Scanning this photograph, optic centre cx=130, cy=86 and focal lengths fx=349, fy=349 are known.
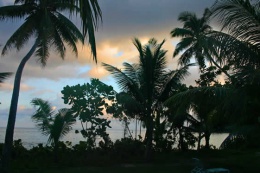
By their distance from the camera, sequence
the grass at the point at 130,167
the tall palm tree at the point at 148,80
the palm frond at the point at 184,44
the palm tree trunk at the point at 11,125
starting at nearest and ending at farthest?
the palm tree trunk at the point at 11,125
the grass at the point at 130,167
the tall palm tree at the point at 148,80
the palm frond at the point at 184,44

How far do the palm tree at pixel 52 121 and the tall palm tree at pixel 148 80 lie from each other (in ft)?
8.70

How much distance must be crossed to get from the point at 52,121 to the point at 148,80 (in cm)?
438

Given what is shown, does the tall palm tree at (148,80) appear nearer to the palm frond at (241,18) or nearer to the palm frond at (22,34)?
the palm frond at (22,34)

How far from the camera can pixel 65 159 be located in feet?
47.6

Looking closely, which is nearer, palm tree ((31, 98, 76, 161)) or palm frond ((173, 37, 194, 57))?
palm tree ((31, 98, 76, 161))

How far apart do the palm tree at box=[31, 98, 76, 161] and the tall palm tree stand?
265cm

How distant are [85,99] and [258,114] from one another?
28.6ft

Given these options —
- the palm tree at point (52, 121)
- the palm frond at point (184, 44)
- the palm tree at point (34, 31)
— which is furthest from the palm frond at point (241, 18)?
the palm frond at point (184, 44)

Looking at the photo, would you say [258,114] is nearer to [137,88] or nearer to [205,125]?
[137,88]

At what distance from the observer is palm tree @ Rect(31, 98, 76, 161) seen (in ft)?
45.6

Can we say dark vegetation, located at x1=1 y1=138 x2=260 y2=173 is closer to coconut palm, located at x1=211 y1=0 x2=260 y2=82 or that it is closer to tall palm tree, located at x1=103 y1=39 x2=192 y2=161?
tall palm tree, located at x1=103 y1=39 x2=192 y2=161

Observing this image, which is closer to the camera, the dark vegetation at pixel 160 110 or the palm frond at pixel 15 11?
the dark vegetation at pixel 160 110

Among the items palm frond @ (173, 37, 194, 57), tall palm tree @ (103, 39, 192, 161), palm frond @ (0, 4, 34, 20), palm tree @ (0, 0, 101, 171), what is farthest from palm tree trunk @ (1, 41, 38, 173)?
palm frond @ (173, 37, 194, 57)

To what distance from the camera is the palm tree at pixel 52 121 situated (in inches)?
547
